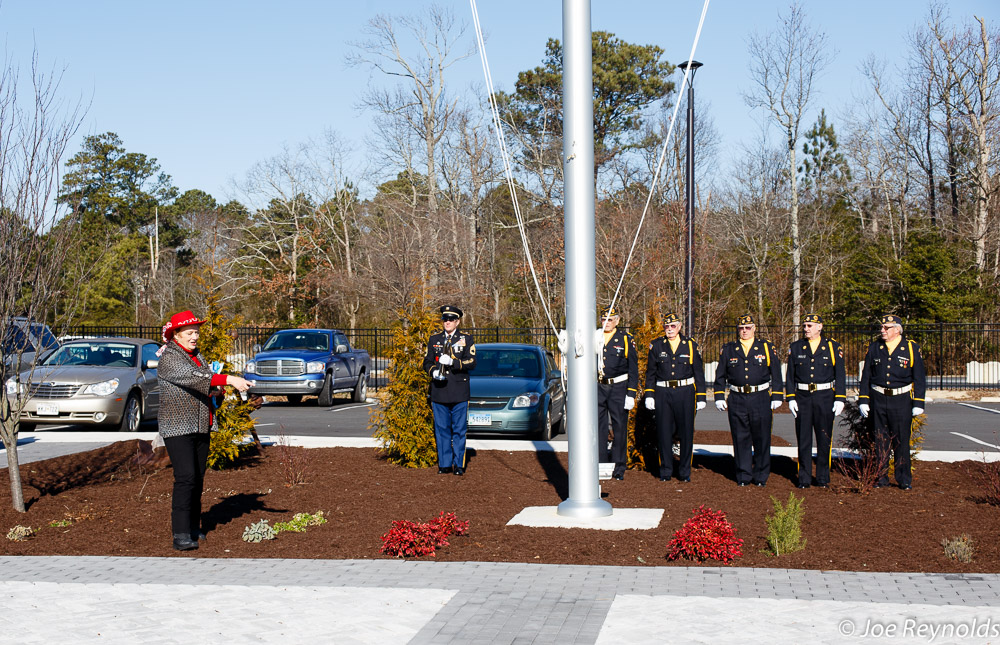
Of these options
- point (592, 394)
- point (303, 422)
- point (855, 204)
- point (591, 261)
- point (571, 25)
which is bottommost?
point (303, 422)

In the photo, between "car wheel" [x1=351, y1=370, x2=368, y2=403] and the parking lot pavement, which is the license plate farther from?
the parking lot pavement

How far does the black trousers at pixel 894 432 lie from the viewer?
398 inches

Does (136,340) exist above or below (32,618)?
above

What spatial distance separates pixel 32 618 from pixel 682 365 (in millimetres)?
7243

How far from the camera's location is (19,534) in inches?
320

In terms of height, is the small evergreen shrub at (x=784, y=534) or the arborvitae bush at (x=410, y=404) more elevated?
the arborvitae bush at (x=410, y=404)

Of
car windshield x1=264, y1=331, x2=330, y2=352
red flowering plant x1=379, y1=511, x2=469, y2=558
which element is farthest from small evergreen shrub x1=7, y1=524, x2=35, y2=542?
car windshield x1=264, y1=331, x2=330, y2=352

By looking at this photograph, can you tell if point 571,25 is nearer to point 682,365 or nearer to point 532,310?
point 682,365

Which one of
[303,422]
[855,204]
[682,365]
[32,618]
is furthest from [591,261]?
[855,204]

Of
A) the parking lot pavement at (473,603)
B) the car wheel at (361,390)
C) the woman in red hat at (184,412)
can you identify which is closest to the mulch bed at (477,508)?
the woman in red hat at (184,412)

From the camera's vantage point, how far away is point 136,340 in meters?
18.3

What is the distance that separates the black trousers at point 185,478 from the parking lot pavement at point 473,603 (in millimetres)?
549

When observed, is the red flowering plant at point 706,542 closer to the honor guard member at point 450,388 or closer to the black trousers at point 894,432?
the black trousers at point 894,432

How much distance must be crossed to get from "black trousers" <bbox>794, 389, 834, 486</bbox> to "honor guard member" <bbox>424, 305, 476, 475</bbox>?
11.9 ft
